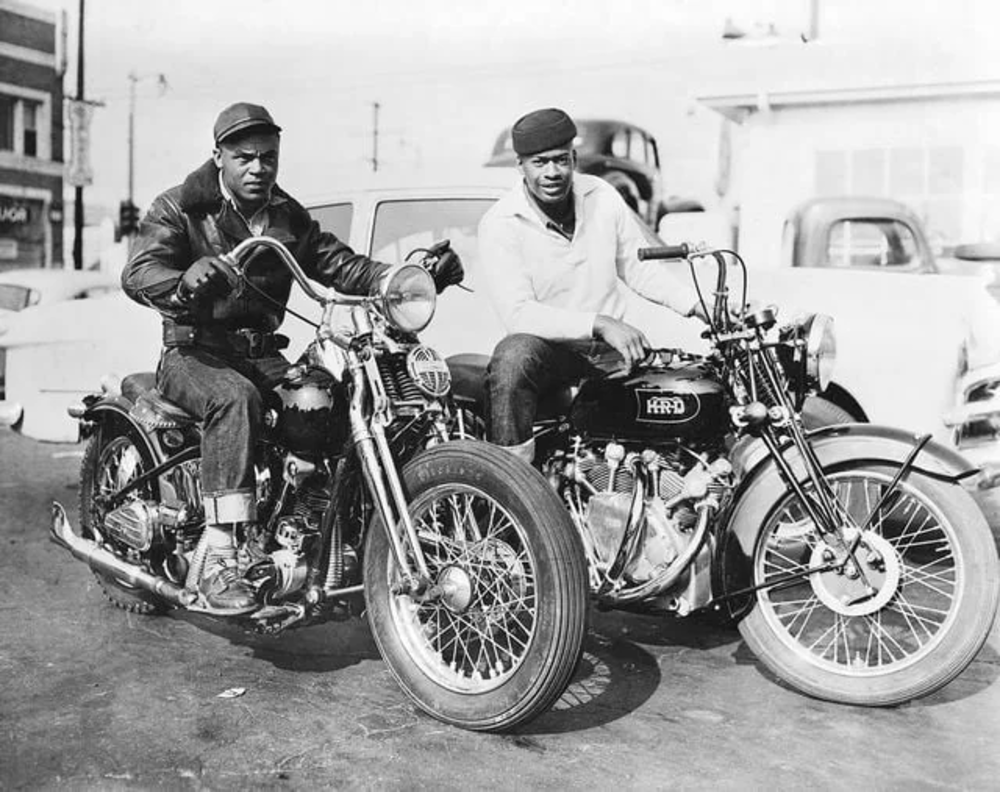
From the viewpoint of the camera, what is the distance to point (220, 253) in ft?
13.1

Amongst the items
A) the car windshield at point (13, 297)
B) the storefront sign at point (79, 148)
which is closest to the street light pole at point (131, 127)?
the storefront sign at point (79, 148)

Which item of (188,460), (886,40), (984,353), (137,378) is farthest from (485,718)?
(886,40)

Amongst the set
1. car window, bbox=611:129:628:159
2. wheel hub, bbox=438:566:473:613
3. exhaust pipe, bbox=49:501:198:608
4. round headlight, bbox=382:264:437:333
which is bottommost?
exhaust pipe, bbox=49:501:198:608

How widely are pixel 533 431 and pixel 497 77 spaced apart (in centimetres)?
1018

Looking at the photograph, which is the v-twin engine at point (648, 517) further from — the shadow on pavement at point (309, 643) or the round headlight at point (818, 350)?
A: the shadow on pavement at point (309, 643)

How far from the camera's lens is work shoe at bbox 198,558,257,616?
A: 11.9 feet

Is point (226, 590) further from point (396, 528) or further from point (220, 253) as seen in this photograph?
point (220, 253)

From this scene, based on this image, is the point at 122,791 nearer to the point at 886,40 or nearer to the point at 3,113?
the point at 886,40

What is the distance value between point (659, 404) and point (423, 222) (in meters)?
2.19

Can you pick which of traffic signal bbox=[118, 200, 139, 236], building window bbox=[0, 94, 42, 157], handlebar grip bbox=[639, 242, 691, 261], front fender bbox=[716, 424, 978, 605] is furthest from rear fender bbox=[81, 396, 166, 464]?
traffic signal bbox=[118, 200, 139, 236]

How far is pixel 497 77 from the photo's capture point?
1345 centimetres

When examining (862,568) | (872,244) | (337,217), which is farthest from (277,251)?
(872,244)

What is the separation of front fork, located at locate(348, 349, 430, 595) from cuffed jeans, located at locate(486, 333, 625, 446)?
47 centimetres

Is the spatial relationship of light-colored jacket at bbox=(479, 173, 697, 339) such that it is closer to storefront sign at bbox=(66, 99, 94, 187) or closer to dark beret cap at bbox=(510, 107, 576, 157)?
dark beret cap at bbox=(510, 107, 576, 157)
